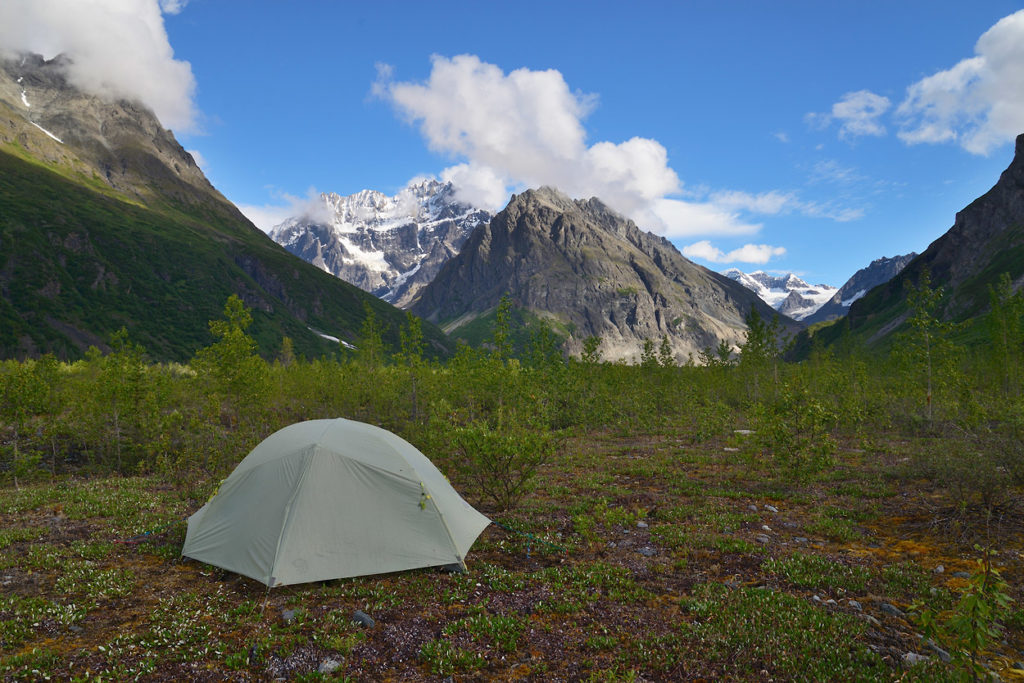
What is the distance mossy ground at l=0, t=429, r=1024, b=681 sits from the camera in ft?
25.1

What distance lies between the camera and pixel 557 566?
1180cm

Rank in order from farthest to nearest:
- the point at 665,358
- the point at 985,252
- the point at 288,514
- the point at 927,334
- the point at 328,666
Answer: the point at 985,252 < the point at 665,358 < the point at 927,334 < the point at 288,514 < the point at 328,666

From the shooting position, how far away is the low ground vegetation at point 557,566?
770 cm

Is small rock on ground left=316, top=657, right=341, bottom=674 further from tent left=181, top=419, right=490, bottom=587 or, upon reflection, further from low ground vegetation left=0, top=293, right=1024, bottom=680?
tent left=181, top=419, right=490, bottom=587

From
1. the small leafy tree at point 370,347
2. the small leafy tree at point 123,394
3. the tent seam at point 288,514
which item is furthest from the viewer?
the small leafy tree at point 370,347

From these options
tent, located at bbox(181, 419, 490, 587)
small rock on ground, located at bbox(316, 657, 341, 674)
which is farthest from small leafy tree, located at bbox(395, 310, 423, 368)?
small rock on ground, located at bbox(316, 657, 341, 674)

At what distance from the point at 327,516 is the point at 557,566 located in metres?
5.83

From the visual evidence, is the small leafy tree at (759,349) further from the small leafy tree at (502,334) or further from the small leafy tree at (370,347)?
the small leafy tree at (370,347)

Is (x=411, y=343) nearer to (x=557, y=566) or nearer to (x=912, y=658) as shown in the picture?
(x=557, y=566)

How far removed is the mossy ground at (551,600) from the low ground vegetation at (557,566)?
57mm

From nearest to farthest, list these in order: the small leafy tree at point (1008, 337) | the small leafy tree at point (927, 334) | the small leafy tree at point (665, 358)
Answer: the small leafy tree at point (927, 334)
the small leafy tree at point (1008, 337)
the small leafy tree at point (665, 358)

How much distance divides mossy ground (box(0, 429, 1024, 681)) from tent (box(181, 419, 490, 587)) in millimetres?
482

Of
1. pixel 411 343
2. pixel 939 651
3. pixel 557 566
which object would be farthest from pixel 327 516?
pixel 411 343

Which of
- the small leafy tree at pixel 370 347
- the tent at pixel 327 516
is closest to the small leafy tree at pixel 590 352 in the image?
the small leafy tree at pixel 370 347
